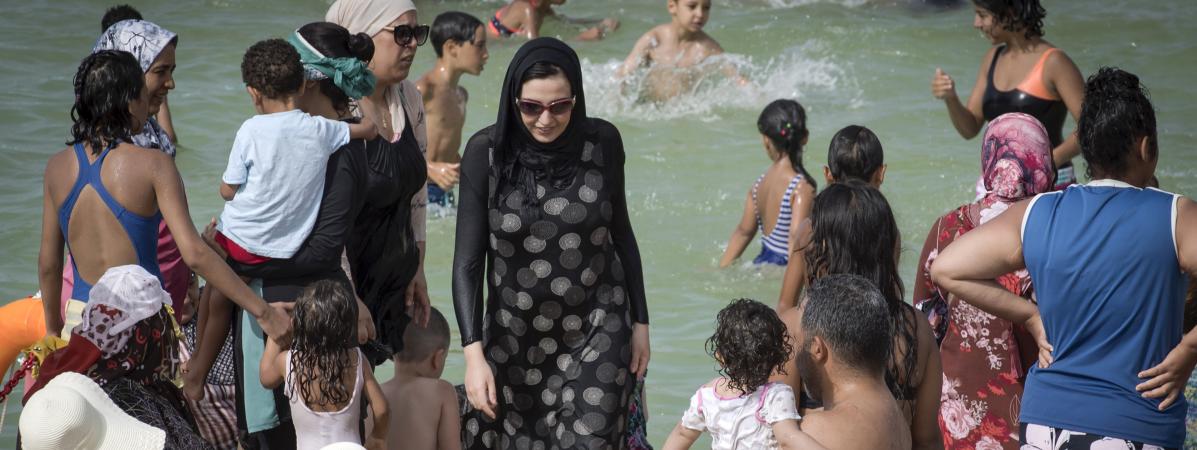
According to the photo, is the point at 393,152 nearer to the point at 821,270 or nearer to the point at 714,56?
the point at 821,270

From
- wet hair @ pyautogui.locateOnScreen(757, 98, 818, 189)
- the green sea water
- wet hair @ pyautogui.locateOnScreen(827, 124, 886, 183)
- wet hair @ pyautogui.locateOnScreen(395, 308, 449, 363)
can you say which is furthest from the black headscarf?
wet hair @ pyautogui.locateOnScreen(757, 98, 818, 189)

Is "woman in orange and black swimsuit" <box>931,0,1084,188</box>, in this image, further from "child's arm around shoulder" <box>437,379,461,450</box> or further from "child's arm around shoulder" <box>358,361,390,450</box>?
"child's arm around shoulder" <box>358,361,390,450</box>

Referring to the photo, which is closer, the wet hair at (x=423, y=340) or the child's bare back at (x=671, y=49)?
the wet hair at (x=423, y=340)

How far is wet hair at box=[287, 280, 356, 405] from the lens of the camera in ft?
12.8

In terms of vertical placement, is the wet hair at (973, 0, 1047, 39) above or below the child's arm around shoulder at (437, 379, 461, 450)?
above

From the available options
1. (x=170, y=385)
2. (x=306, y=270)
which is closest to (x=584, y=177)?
(x=306, y=270)

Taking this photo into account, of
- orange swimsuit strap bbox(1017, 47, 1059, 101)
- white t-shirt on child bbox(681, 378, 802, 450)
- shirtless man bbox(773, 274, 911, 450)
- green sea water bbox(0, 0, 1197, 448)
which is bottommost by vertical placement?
green sea water bbox(0, 0, 1197, 448)

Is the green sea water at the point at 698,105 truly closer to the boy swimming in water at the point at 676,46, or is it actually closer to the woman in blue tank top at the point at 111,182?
the boy swimming in water at the point at 676,46

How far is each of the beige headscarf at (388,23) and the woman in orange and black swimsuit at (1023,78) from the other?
2.79 meters

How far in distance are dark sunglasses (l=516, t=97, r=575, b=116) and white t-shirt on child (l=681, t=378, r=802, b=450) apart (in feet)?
3.10

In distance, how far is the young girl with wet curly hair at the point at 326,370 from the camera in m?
3.90

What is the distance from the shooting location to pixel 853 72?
14516 millimetres

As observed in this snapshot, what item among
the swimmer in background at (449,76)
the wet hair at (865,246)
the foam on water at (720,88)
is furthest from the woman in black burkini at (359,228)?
the foam on water at (720,88)

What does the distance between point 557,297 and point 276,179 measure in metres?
0.92
